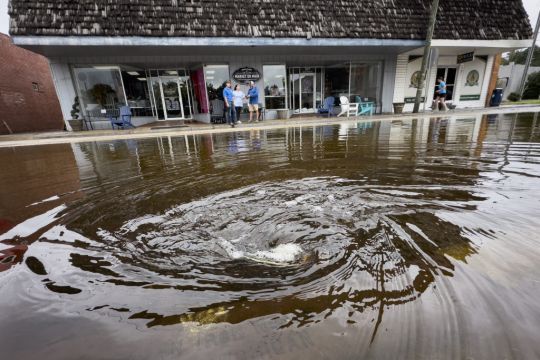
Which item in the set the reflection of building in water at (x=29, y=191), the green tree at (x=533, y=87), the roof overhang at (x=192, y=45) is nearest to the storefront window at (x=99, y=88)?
the roof overhang at (x=192, y=45)

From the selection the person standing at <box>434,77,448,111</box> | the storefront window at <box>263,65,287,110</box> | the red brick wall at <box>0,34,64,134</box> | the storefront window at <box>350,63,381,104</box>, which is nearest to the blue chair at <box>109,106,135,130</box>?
the red brick wall at <box>0,34,64,134</box>

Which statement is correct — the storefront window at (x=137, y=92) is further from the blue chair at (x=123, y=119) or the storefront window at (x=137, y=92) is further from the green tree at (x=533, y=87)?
the green tree at (x=533, y=87)

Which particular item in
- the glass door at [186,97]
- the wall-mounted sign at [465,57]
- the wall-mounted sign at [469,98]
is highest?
the wall-mounted sign at [465,57]

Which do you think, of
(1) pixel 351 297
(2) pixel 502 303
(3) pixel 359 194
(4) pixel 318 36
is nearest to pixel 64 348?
(1) pixel 351 297

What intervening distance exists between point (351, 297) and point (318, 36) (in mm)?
12238

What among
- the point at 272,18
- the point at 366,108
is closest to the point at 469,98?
the point at 366,108

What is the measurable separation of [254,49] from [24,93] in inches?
532

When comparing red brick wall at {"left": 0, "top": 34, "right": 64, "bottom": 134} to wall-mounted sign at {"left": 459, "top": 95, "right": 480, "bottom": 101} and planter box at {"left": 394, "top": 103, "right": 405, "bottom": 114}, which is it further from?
wall-mounted sign at {"left": 459, "top": 95, "right": 480, "bottom": 101}

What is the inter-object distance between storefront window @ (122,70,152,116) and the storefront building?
48 millimetres

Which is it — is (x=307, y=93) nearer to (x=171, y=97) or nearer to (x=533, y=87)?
(x=171, y=97)

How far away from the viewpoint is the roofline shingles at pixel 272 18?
9.70m

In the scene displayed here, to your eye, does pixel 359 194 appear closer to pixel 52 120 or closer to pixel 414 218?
pixel 414 218

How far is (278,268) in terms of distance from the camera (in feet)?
5.33

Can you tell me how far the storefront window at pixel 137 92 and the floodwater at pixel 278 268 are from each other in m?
11.4
